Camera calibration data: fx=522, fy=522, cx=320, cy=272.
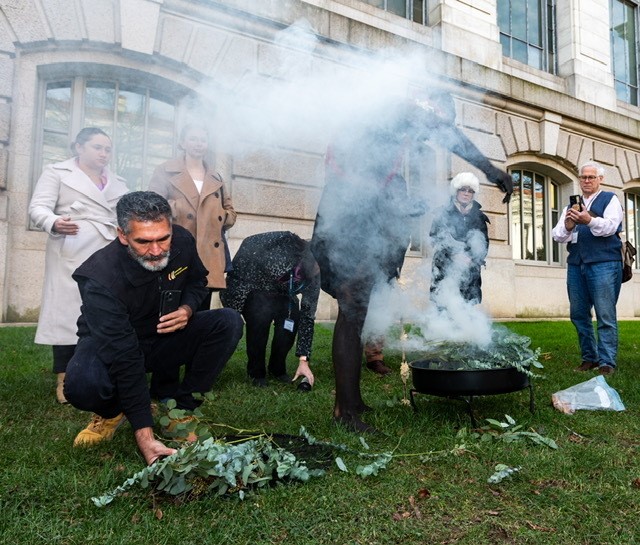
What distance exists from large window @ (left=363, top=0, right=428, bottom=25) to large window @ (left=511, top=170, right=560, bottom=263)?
13.6 feet

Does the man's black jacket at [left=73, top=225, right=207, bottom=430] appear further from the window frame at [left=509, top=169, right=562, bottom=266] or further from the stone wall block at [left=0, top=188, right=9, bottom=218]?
the window frame at [left=509, top=169, right=562, bottom=266]

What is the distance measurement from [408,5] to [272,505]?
37.2 ft

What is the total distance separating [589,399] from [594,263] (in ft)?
7.14

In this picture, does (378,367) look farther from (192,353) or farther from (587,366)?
(192,353)

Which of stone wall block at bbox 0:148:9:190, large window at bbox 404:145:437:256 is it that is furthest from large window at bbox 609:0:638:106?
stone wall block at bbox 0:148:9:190

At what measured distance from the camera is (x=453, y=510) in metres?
2.12

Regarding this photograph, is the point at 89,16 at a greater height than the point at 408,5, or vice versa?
the point at 408,5

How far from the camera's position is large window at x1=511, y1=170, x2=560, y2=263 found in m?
12.6

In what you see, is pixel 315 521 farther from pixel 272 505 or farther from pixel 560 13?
pixel 560 13

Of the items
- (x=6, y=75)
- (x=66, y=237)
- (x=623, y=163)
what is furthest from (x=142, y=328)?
(x=623, y=163)

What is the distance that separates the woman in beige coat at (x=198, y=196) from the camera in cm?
429

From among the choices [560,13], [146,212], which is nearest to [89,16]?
[146,212]

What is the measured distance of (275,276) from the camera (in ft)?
14.9

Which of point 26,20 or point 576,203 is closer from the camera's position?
point 576,203
